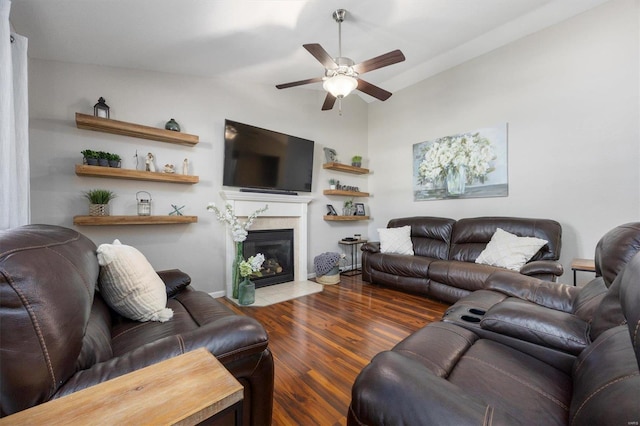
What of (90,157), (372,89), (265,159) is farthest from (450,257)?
(90,157)

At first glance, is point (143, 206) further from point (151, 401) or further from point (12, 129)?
point (151, 401)

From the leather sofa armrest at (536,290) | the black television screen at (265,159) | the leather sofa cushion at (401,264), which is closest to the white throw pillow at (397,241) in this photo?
the leather sofa cushion at (401,264)

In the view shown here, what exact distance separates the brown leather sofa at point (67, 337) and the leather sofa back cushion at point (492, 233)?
300cm

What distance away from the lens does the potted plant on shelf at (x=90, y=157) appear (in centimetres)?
230

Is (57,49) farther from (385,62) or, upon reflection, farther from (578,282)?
(578,282)

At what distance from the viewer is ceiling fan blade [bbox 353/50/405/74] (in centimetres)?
202

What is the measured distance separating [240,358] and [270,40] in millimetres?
2779

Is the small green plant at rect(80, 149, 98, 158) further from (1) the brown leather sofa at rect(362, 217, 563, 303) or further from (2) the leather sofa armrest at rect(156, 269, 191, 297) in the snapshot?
(1) the brown leather sofa at rect(362, 217, 563, 303)

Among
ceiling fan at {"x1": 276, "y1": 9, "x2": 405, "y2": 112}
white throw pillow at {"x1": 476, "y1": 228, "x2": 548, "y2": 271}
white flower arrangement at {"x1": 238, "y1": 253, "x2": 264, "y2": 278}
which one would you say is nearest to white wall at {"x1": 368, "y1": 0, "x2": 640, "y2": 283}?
white throw pillow at {"x1": 476, "y1": 228, "x2": 548, "y2": 271}

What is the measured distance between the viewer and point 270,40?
2535mm

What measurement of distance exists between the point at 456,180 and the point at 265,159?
9.14 feet

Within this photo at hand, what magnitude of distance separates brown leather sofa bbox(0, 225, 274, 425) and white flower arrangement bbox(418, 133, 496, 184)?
3636 millimetres

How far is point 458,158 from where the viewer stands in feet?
12.1

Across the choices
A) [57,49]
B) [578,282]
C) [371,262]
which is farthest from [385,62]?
[578,282]
